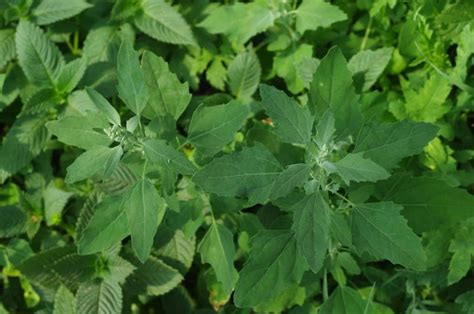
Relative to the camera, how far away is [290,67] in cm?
327

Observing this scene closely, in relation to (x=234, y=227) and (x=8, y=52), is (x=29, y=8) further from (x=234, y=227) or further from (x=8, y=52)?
(x=234, y=227)

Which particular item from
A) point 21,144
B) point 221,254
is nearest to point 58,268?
point 21,144

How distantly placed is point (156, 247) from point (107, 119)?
41.9 inches

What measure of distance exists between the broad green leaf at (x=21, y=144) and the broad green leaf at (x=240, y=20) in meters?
1.08

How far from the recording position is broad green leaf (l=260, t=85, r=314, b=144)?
2.08 metres

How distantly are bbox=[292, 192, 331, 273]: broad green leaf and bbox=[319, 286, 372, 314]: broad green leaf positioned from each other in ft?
2.09

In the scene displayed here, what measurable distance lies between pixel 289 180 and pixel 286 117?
24 cm

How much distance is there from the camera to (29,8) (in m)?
3.22

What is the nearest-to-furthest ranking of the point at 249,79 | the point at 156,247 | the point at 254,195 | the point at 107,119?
1. the point at 254,195
2. the point at 107,119
3. the point at 156,247
4. the point at 249,79

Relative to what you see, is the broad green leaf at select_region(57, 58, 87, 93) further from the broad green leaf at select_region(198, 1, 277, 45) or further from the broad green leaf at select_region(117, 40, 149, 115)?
the broad green leaf at select_region(117, 40, 149, 115)

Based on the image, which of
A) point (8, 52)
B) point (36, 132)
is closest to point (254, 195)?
point (36, 132)

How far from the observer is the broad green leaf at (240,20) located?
3.11 meters

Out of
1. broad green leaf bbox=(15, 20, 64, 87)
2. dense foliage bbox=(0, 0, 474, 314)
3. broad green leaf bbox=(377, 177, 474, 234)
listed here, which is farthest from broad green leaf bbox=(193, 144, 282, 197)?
broad green leaf bbox=(15, 20, 64, 87)

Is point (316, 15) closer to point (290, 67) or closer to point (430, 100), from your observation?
point (290, 67)
